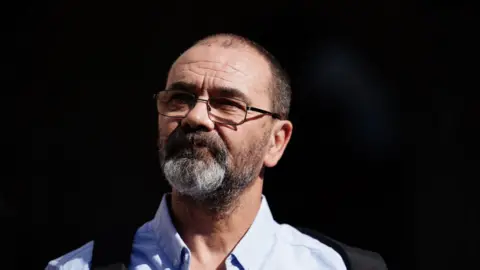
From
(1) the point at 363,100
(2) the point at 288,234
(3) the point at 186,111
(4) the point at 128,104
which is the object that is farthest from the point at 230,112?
(4) the point at 128,104

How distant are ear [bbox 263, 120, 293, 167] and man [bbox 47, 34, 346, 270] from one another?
1 cm

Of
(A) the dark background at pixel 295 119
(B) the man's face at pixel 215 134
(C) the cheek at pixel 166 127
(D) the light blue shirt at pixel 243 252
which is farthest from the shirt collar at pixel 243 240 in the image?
(A) the dark background at pixel 295 119

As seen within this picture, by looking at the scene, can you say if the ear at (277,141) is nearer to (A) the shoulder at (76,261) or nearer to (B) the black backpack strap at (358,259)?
(B) the black backpack strap at (358,259)

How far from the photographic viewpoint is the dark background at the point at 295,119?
9.45ft

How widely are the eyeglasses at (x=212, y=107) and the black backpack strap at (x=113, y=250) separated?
0.35 m

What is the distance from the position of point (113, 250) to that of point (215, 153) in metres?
0.37

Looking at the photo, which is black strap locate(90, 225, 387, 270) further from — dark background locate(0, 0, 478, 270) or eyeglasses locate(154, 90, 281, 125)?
dark background locate(0, 0, 478, 270)

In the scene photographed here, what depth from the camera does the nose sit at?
1.56 meters

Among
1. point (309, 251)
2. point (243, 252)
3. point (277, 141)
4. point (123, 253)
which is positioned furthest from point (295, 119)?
point (123, 253)

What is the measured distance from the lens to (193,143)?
1572 mm

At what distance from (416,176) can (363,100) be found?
0.45 metres

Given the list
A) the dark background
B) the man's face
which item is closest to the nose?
the man's face

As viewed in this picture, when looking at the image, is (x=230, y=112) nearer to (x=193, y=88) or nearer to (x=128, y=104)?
(x=193, y=88)

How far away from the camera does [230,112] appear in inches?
63.6
